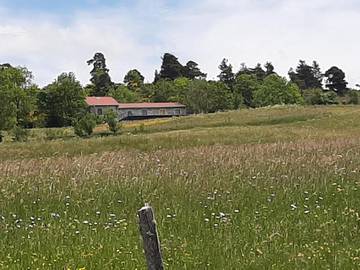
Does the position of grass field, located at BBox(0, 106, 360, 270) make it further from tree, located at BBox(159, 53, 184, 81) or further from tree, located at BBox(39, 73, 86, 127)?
tree, located at BBox(159, 53, 184, 81)

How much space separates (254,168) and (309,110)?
169ft

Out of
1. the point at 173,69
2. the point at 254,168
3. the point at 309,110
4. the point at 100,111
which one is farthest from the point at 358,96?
the point at 254,168

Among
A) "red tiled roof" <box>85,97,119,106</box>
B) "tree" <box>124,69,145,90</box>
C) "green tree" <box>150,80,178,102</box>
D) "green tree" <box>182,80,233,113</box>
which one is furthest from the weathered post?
"tree" <box>124,69,145,90</box>

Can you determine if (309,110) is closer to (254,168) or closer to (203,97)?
(203,97)

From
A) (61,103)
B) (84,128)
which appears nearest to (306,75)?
(61,103)

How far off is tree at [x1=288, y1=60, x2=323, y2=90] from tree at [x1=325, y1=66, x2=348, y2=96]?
49.9 ft

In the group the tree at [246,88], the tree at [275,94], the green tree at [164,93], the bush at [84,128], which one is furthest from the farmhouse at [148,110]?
the bush at [84,128]

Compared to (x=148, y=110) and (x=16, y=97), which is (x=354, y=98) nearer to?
(x=148, y=110)

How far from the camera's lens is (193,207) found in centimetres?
897

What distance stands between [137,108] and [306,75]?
165 feet

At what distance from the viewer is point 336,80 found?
127m

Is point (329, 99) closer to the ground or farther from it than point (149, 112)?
farther from it

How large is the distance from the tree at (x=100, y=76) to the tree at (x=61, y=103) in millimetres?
43878

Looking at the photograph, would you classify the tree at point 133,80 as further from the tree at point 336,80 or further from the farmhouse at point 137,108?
the tree at point 336,80
